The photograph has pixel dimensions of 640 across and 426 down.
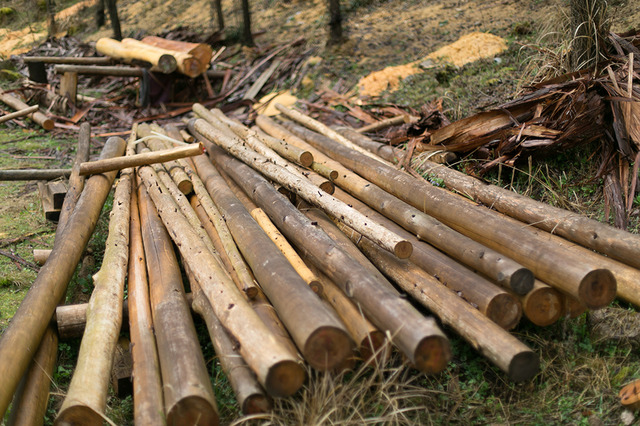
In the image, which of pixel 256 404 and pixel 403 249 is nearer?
pixel 256 404

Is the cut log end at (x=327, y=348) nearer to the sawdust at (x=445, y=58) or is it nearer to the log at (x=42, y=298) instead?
the log at (x=42, y=298)

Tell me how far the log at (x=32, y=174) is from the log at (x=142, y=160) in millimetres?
1579

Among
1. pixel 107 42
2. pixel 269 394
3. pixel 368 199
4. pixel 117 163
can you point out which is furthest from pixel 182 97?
pixel 269 394

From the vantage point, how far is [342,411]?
9.45ft

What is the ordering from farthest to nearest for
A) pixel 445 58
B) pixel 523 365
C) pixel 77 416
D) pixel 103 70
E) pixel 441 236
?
pixel 103 70 → pixel 445 58 → pixel 441 236 → pixel 523 365 → pixel 77 416

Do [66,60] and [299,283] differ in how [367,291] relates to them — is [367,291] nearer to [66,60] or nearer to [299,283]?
[299,283]

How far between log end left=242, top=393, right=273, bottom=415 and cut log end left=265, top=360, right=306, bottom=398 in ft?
0.31

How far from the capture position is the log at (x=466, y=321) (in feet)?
9.31

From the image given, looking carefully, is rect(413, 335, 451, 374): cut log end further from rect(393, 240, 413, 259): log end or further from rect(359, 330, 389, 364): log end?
rect(393, 240, 413, 259): log end

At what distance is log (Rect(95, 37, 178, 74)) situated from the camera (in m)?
11.0

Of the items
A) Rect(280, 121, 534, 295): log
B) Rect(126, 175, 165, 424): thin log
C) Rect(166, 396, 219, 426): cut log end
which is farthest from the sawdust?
Rect(166, 396, 219, 426): cut log end

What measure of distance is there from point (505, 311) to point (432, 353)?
2.28 feet

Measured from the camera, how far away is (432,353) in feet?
9.00

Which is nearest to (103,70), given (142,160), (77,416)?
(142,160)
